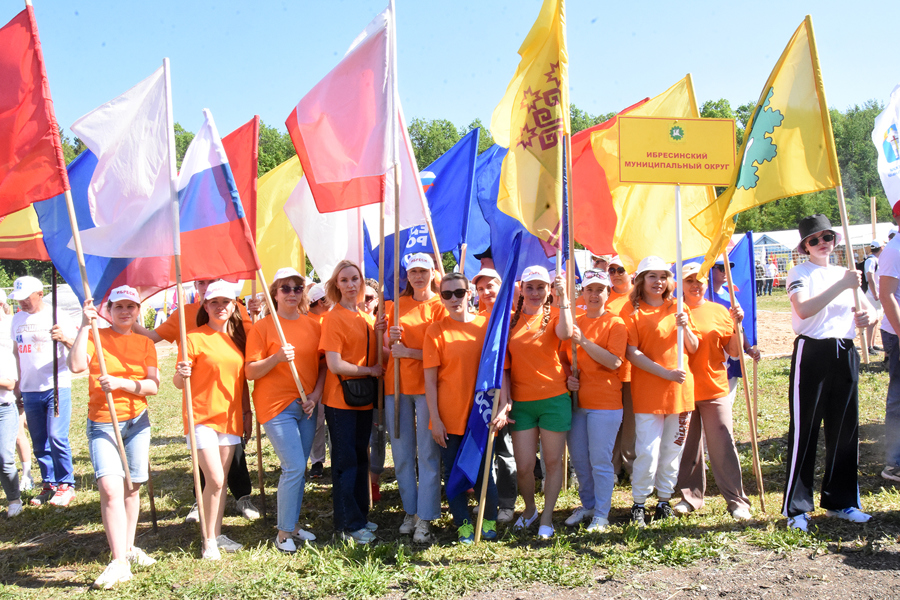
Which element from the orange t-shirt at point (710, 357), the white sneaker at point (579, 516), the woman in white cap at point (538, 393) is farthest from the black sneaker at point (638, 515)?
the orange t-shirt at point (710, 357)

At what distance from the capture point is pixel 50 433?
277 inches

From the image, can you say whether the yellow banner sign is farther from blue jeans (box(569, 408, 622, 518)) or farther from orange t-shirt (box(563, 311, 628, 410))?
blue jeans (box(569, 408, 622, 518))

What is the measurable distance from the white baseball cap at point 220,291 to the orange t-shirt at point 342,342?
2.56 ft

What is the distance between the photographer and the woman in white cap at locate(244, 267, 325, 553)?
17.6ft

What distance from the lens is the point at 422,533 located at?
5.44 m

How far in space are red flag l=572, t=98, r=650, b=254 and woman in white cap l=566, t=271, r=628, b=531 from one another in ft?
6.92

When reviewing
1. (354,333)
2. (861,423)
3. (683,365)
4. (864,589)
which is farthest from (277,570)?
(861,423)

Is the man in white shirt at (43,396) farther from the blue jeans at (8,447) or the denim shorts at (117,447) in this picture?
the denim shorts at (117,447)

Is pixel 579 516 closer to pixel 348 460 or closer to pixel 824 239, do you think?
pixel 348 460

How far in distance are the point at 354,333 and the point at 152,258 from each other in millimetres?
2049

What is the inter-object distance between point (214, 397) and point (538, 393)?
2529 millimetres

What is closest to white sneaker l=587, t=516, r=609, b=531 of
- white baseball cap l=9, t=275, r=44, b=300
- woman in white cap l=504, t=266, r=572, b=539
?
woman in white cap l=504, t=266, r=572, b=539

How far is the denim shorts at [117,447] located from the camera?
→ 4945mm

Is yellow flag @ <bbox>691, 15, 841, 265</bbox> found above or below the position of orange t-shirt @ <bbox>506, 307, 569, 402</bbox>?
above
